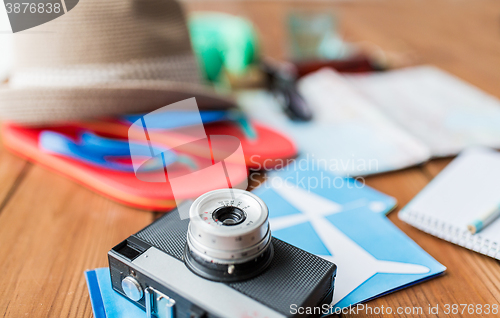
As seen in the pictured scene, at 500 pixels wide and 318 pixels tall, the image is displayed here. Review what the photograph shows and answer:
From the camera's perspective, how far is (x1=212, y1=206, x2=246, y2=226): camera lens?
287 mm

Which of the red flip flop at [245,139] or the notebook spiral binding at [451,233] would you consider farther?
the red flip flop at [245,139]

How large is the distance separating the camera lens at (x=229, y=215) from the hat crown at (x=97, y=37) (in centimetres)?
28

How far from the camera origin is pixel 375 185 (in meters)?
0.49

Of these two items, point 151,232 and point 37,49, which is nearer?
point 151,232

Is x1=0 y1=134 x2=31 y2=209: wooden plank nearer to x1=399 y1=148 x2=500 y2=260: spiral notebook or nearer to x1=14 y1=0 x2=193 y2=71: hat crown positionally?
x1=14 y1=0 x2=193 y2=71: hat crown

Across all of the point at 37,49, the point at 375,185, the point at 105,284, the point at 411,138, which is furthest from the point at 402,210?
the point at 37,49

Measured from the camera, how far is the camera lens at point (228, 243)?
270 millimetres

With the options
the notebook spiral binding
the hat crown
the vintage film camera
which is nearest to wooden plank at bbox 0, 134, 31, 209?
the hat crown

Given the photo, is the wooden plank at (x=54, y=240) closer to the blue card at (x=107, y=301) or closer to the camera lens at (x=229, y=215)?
the blue card at (x=107, y=301)

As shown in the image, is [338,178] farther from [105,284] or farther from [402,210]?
[105,284]

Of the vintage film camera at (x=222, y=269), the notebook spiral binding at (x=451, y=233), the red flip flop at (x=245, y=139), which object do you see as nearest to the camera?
the vintage film camera at (x=222, y=269)

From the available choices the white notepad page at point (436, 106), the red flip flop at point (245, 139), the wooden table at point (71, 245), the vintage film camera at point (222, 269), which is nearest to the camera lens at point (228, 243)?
the vintage film camera at point (222, 269)

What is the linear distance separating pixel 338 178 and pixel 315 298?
236mm

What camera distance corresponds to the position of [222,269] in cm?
27
